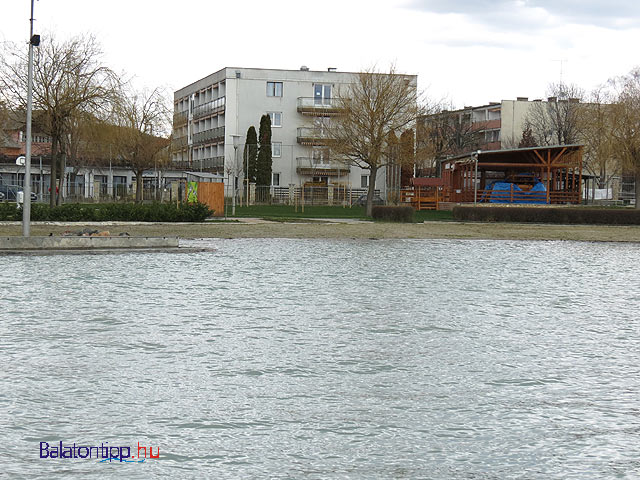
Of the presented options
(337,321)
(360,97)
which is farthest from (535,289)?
(360,97)

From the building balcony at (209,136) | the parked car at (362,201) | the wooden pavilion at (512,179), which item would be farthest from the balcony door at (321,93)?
the wooden pavilion at (512,179)

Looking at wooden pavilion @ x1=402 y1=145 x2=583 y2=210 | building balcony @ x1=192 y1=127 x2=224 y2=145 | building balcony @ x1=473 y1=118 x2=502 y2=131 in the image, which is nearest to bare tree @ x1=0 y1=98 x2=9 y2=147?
wooden pavilion @ x1=402 y1=145 x2=583 y2=210

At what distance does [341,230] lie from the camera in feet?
116

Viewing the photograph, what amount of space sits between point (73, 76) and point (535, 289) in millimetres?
27047

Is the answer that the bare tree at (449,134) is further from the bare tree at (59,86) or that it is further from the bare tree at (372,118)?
the bare tree at (59,86)

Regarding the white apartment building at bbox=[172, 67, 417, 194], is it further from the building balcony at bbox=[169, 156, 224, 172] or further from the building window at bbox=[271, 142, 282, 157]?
the building balcony at bbox=[169, 156, 224, 172]

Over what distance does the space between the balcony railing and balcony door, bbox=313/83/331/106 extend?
30.4 feet

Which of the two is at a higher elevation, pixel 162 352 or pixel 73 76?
pixel 73 76

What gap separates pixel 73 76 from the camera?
1460 inches

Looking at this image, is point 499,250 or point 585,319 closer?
point 585,319

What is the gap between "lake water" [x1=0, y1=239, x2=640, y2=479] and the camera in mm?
5609

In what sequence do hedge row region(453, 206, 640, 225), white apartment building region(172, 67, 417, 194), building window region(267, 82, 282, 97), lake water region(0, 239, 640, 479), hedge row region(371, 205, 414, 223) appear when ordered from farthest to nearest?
building window region(267, 82, 282, 97)
white apartment building region(172, 67, 417, 194)
hedge row region(453, 206, 640, 225)
hedge row region(371, 205, 414, 223)
lake water region(0, 239, 640, 479)

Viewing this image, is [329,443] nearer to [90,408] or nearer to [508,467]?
[508,467]

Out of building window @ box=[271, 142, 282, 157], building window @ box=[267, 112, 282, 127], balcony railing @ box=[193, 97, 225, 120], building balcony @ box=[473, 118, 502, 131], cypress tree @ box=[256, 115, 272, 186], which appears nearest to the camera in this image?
cypress tree @ box=[256, 115, 272, 186]
